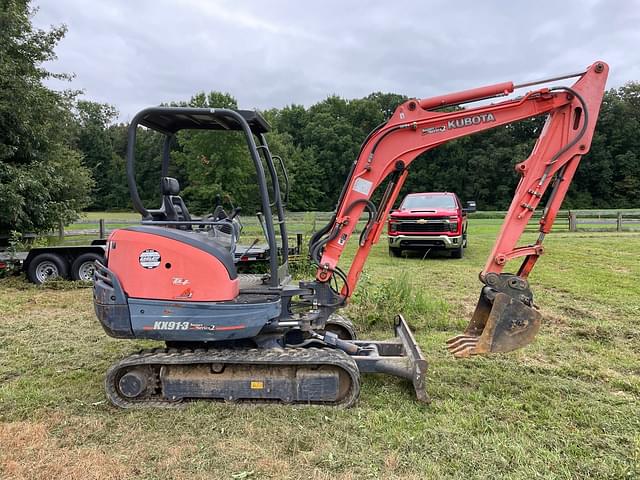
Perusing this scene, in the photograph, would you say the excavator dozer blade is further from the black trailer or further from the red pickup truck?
the red pickup truck

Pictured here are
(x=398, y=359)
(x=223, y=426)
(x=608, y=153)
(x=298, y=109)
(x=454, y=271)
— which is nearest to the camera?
(x=223, y=426)

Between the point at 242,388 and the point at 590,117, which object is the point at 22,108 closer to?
the point at 242,388

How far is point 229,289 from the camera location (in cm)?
396

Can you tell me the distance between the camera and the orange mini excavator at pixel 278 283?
3.91 meters

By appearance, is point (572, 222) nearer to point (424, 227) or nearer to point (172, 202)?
point (424, 227)

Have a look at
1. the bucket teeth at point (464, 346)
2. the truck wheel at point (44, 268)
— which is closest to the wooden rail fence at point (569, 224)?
the truck wheel at point (44, 268)

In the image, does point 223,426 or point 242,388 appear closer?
point 223,426

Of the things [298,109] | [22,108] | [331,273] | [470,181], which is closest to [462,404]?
[331,273]

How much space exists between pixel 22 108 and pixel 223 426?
1124 cm

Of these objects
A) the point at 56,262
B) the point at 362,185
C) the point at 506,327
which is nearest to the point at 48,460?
the point at 362,185

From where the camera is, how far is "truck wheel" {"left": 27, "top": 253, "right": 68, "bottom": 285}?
9.94 meters

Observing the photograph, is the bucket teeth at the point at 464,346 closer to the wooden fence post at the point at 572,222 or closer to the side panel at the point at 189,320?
the side panel at the point at 189,320

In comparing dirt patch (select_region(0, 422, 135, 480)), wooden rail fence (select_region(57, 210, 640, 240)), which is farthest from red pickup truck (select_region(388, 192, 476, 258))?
dirt patch (select_region(0, 422, 135, 480))

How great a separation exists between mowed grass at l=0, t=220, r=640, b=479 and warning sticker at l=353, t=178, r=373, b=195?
1880 mm
